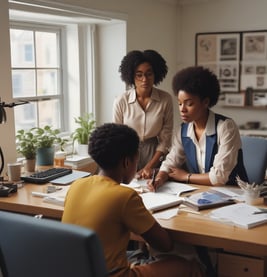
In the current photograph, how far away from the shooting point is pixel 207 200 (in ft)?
6.64

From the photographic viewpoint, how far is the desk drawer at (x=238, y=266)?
1.72m

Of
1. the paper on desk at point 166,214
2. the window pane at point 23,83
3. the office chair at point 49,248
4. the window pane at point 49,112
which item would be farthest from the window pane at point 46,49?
the office chair at point 49,248

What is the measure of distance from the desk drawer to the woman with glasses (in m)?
1.26

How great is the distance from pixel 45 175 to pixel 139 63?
1006 mm

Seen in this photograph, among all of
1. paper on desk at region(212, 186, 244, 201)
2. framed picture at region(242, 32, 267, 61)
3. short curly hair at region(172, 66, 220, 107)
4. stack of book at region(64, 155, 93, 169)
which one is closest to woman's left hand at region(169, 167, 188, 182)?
paper on desk at region(212, 186, 244, 201)

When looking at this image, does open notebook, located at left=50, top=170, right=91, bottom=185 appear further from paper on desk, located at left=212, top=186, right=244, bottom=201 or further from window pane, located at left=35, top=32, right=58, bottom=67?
window pane, located at left=35, top=32, right=58, bottom=67

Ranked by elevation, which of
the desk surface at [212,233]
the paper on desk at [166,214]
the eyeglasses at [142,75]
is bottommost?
the desk surface at [212,233]

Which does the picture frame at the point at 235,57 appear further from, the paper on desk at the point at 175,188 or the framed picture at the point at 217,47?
the paper on desk at the point at 175,188

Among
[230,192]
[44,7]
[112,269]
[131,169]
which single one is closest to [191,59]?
[44,7]

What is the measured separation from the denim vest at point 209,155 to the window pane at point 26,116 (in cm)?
137

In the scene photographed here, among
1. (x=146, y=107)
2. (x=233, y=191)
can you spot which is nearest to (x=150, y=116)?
(x=146, y=107)

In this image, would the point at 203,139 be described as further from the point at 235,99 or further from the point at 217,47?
the point at 217,47

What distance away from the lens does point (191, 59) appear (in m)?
4.62

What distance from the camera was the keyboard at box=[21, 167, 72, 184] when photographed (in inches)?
97.3
